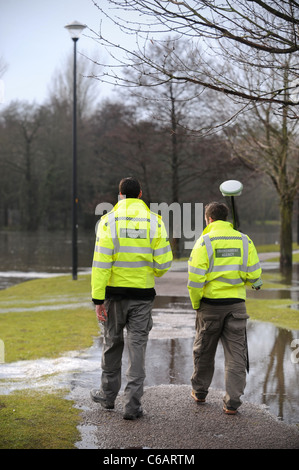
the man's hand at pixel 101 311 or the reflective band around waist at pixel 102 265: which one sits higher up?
the reflective band around waist at pixel 102 265

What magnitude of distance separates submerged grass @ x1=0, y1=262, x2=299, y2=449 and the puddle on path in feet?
1.39

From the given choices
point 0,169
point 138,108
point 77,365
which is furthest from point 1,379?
point 0,169

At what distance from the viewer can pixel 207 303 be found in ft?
19.9

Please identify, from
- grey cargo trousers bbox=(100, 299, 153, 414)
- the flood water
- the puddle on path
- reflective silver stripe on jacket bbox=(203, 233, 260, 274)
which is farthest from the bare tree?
grey cargo trousers bbox=(100, 299, 153, 414)

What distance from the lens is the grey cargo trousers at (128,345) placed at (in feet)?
18.8

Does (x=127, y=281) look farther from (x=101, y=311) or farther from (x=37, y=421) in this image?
(x=37, y=421)

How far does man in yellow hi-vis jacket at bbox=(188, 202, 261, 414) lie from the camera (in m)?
5.95

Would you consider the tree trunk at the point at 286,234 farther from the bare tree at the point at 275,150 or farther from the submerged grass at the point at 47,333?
the submerged grass at the point at 47,333

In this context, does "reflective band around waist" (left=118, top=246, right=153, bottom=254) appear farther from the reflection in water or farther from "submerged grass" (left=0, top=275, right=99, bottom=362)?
"submerged grass" (left=0, top=275, right=99, bottom=362)

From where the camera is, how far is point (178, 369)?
771cm

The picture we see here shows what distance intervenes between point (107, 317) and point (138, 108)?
1067 inches

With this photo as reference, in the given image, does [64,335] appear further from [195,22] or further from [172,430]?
[195,22]

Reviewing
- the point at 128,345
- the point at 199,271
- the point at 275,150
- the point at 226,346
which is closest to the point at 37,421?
the point at 128,345

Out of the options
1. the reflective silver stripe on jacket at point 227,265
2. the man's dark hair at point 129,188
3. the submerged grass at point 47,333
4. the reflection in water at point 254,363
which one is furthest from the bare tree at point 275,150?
the man's dark hair at point 129,188
